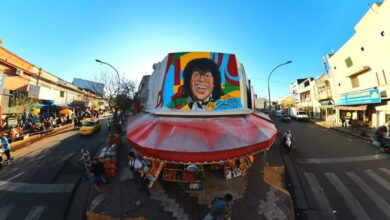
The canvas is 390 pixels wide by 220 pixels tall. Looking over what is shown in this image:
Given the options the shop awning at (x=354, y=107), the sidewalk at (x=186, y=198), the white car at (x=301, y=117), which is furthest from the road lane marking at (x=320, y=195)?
the white car at (x=301, y=117)

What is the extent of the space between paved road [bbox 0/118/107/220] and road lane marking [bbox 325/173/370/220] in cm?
1104

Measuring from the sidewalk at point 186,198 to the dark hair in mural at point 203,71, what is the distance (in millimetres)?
4073

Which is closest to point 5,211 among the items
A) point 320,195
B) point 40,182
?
point 40,182

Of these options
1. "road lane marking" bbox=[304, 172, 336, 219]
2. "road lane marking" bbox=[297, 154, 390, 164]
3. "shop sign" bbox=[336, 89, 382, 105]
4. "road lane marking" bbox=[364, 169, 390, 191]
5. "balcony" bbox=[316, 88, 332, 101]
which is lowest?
"road lane marking" bbox=[304, 172, 336, 219]

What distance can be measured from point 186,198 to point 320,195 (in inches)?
229

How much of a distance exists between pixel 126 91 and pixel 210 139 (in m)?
24.2

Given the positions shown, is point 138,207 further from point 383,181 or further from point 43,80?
point 43,80

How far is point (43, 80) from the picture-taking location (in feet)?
91.4

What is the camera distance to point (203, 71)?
9156 millimetres

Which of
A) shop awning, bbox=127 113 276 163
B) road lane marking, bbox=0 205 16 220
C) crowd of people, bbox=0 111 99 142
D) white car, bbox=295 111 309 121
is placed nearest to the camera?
shop awning, bbox=127 113 276 163

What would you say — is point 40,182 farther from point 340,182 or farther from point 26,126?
point 26,126

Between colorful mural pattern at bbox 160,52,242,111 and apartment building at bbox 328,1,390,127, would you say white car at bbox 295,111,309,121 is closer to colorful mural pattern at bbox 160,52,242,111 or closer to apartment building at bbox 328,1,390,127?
apartment building at bbox 328,1,390,127

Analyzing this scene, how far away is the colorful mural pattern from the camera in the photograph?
8.87m

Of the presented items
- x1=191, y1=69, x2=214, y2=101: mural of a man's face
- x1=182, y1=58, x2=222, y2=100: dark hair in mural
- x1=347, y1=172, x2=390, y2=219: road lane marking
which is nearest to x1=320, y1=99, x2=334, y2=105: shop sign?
x1=347, y1=172, x2=390, y2=219: road lane marking
